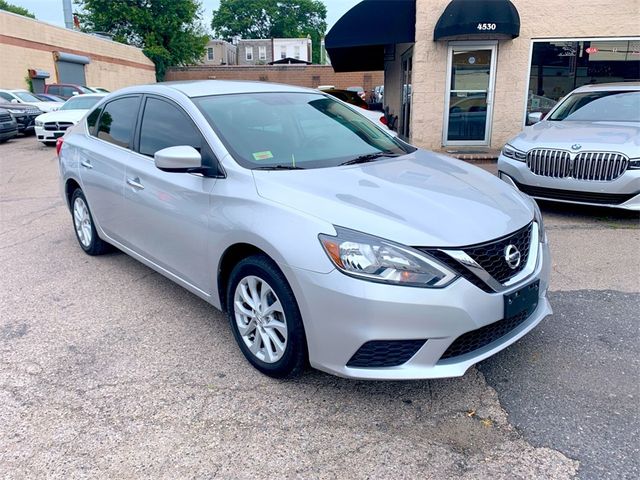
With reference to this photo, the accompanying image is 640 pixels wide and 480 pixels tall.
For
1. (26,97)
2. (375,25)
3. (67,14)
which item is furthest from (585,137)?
(67,14)

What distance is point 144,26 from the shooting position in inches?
1528

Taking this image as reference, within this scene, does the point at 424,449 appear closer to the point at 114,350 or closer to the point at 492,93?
the point at 114,350

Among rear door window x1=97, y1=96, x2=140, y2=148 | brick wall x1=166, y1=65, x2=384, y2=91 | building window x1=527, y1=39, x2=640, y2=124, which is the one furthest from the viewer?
brick wall x1=166, y1=65, x2=384, y2=91

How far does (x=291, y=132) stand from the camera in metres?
3.69

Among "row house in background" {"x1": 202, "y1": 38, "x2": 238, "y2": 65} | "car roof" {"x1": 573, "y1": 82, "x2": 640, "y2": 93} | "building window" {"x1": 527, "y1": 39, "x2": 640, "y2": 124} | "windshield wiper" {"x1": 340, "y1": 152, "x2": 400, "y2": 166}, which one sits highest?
"row house in background" {"x1": 202, "y1": 38, "x2": 238, "y2": 65}

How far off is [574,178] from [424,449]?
451 centimetres

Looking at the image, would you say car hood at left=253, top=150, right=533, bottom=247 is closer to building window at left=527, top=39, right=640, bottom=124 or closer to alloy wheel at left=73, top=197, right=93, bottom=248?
alloy wheel at left=73, top=197, right=93, bottom=248

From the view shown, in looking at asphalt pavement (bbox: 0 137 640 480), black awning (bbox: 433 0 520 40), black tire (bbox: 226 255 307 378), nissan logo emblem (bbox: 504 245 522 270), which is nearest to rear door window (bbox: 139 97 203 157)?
black tire (bbox: 226 255 307 378)

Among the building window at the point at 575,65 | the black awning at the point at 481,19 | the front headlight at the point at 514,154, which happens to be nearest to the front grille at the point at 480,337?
the front headlight at the point at 514,154

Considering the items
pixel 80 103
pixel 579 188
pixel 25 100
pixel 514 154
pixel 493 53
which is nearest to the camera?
pixel 579 188

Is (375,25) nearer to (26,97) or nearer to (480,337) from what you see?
(480,337)

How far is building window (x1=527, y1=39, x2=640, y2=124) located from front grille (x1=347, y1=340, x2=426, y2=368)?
9.81 m

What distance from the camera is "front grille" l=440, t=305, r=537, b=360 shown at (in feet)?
8.49

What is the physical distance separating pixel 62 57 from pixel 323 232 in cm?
3113
